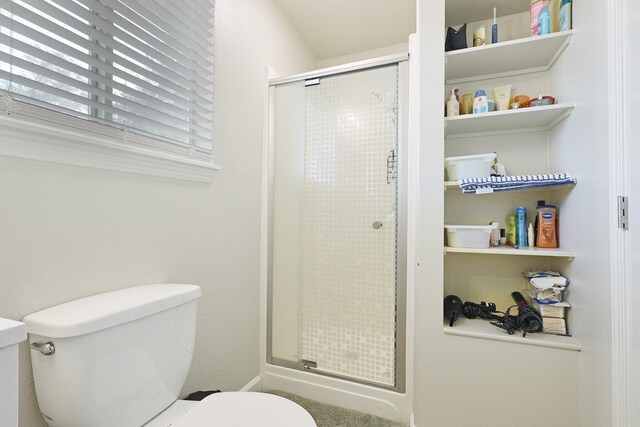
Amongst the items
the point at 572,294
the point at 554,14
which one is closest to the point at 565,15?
the point at 554,14

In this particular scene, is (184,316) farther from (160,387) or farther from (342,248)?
(342,248)

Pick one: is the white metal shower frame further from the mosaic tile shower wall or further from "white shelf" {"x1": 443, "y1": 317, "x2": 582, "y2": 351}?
"white shelf" {"x1": 443, "y1": 317, "x2": 582, "y2": 351}

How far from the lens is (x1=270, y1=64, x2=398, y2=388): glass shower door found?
1.64 metres

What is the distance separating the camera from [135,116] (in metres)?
1.06

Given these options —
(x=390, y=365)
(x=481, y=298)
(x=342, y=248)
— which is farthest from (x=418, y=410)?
(x=342, y=248)

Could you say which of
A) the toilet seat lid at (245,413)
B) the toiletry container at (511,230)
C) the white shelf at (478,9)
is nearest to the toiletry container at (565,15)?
the white shelf at (478,9)

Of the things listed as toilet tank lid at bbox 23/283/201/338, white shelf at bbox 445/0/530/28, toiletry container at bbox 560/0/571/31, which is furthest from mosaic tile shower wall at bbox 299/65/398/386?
toilet tank lid at bbox 23/283/201/338

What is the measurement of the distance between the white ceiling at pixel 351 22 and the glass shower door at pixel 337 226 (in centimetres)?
61

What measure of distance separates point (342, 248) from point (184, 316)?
0.92 metres

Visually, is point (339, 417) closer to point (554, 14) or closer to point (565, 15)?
point (565, 15)

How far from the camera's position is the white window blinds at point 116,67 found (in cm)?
79

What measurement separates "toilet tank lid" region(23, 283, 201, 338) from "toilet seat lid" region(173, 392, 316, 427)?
1.08 feet

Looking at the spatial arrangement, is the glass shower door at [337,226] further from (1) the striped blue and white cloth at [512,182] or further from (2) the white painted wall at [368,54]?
(2) the white painted wall at [368,54]

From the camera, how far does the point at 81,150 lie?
0.90 meters
